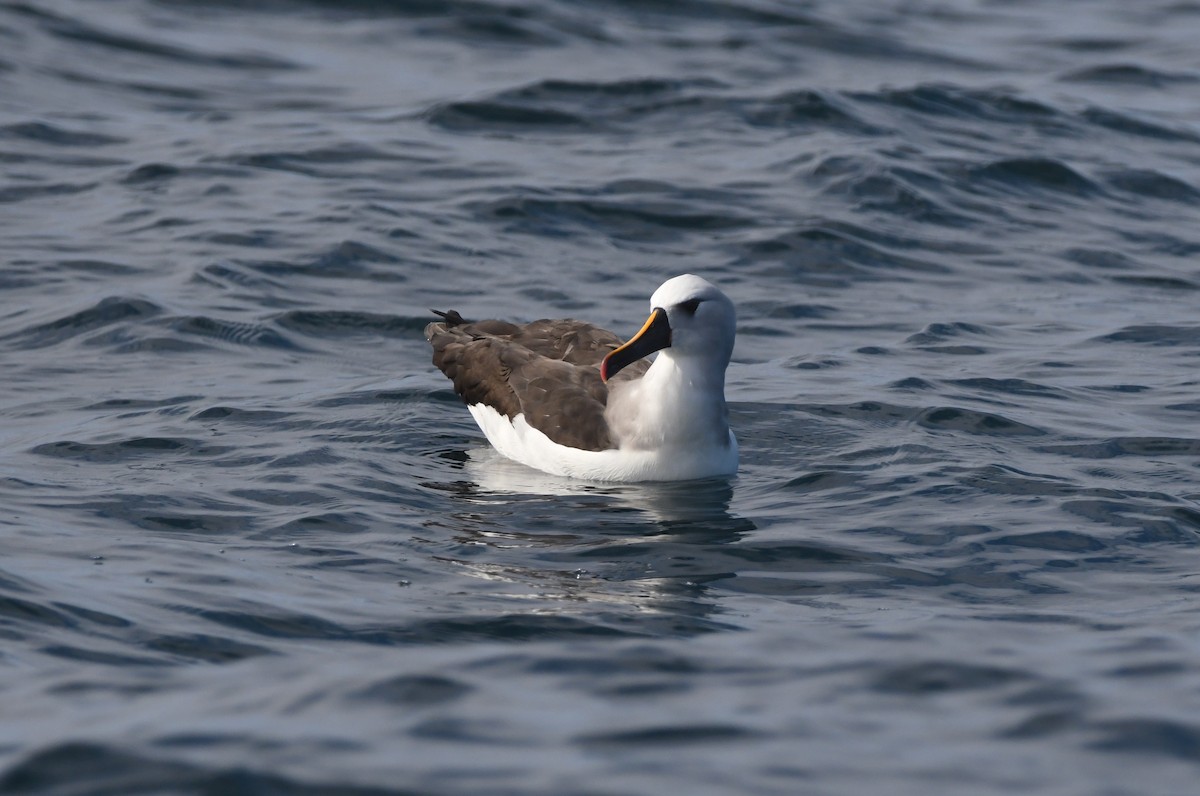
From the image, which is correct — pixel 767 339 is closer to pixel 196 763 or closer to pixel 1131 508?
pixel 1131 508

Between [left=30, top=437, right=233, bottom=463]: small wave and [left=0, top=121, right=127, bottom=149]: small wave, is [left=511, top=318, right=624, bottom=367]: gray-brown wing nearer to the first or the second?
[left=30, top=437, right=233, bottom=463]: small wave

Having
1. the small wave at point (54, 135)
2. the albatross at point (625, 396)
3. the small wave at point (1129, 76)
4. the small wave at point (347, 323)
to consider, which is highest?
the small wave at point (1129, 76)

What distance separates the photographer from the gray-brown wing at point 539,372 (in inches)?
462

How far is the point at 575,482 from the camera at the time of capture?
458 inches

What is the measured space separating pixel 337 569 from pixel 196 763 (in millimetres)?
3190

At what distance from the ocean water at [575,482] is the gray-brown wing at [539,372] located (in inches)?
17.1

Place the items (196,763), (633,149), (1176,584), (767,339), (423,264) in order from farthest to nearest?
1. (633,149)
2. (423,264)
3. (767,339)
4. (1176,584)
5. (196,763)

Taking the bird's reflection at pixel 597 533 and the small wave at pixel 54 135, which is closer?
the bird's reflection at pixel 597 533

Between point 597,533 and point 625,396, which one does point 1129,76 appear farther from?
point 597,533

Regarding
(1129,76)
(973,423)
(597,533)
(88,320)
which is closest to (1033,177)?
(1129,76)

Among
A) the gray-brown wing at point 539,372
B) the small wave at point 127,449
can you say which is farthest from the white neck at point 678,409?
the small wave at point 127,449

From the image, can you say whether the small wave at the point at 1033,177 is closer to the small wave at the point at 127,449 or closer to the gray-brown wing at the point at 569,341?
the gray-brown wing at the point at 569,341

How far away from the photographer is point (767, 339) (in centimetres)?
1526

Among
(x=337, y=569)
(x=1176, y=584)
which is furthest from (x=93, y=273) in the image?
(x=1176, y=584)
